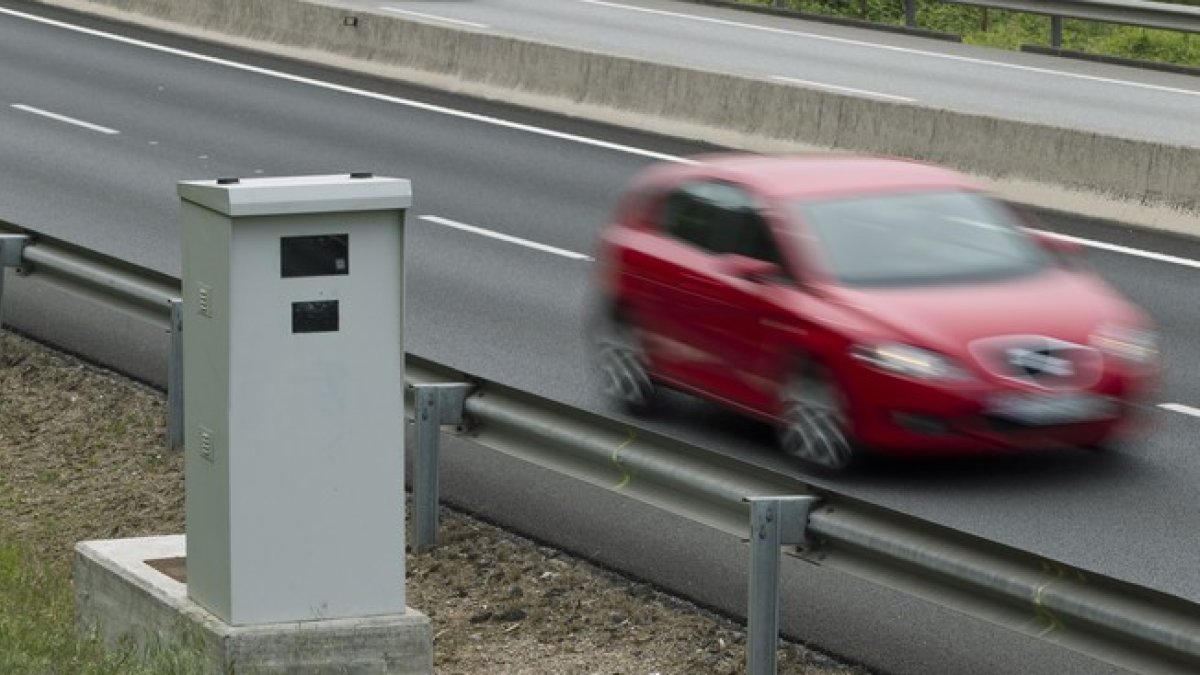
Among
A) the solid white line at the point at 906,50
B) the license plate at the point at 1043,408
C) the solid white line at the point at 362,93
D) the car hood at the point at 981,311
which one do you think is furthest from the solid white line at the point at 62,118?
the license plate at the point at 1043,408

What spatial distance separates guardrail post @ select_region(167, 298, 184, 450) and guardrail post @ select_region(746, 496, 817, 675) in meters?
4.54

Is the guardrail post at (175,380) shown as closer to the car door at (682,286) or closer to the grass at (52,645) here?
the grass at (52,645)

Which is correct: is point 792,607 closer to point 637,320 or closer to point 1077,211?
point 637,320

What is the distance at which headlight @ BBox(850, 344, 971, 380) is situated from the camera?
12.0 meters

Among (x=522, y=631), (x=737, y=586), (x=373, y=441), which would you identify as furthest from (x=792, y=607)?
(x=373, y=441)

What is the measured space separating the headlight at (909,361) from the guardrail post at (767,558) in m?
3.84

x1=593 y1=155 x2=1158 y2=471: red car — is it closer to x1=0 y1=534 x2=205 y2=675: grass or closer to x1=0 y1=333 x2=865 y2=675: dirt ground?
x1=0 y1=333 x2=865 y2=675: dirt ground

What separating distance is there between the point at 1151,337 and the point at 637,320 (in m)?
2.84

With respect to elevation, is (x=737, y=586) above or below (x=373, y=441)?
below

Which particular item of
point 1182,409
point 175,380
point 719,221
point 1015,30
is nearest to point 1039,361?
point 1182,409

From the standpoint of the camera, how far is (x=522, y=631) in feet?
31.7

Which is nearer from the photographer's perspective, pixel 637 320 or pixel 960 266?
pixel 960 266

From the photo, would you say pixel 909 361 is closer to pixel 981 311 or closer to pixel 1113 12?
pixel 981 311

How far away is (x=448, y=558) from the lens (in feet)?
35.1
